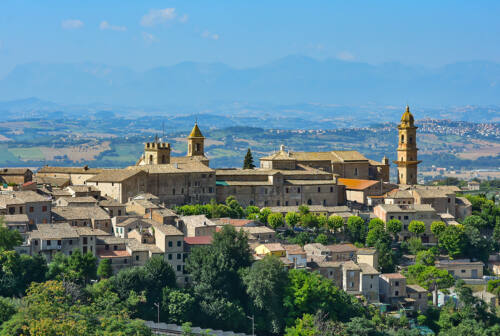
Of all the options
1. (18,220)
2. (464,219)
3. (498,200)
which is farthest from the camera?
(498,200)

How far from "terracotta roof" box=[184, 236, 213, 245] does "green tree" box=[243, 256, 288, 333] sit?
3.90 m

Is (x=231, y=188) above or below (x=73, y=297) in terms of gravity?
above

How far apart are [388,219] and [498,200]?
31.2 metres

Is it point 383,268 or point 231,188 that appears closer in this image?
point 383,268

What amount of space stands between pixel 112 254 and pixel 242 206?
20.8 metres

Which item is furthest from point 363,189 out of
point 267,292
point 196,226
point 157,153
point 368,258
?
point 267,292

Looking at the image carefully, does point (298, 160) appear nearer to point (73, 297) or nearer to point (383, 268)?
point (383, 268)

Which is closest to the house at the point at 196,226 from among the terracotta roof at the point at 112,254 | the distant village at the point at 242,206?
the distant village at the point at 242,206

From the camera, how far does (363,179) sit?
83062mm

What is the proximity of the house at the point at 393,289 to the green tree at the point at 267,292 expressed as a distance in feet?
24.4

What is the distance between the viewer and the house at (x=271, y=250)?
5897cm

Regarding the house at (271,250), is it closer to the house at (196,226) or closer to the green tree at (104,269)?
the house at (196,226)

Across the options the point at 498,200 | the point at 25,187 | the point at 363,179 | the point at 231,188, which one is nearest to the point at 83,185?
the point at 25,187

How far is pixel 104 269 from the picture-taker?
52438mm
